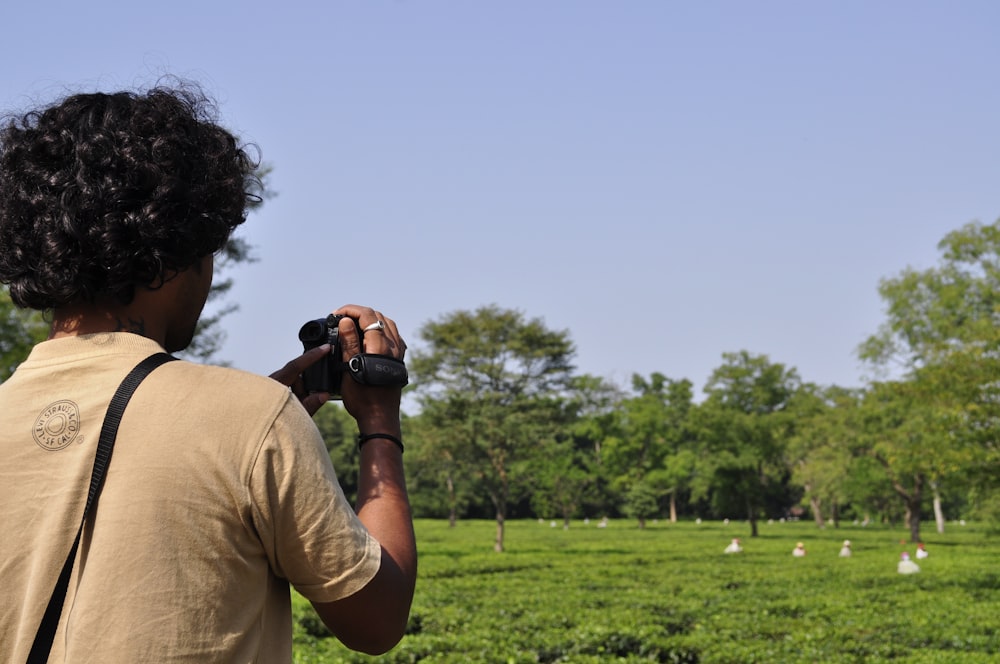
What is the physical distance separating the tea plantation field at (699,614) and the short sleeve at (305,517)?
6.56 meters

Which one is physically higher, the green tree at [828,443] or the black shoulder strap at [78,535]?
the green tree at [828,443]

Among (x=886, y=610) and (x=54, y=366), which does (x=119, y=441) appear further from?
(x=886, y=610)

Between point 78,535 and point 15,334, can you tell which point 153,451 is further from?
point 15,334

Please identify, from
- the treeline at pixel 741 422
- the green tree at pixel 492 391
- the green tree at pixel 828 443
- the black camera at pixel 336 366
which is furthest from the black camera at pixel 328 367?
the green tree at pixel 828 443

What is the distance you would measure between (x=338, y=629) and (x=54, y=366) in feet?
1.58

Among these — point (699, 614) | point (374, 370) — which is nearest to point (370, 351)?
point (374, 370)

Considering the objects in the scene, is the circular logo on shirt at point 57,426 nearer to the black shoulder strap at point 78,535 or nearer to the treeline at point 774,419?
the black shoulder strap at point 78,535

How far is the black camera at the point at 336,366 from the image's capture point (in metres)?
1.30

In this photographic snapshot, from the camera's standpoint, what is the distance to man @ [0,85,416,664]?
103cm

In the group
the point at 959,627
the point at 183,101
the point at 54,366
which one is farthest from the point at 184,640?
the point at 959,627

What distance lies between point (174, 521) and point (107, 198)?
407 millimetres

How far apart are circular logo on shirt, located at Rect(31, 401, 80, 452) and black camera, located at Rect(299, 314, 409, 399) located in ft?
1.13

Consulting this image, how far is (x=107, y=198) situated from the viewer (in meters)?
1.14

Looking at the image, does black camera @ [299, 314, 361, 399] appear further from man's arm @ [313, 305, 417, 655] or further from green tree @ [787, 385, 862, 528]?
green tree @ [787, 385, 862, 528]
